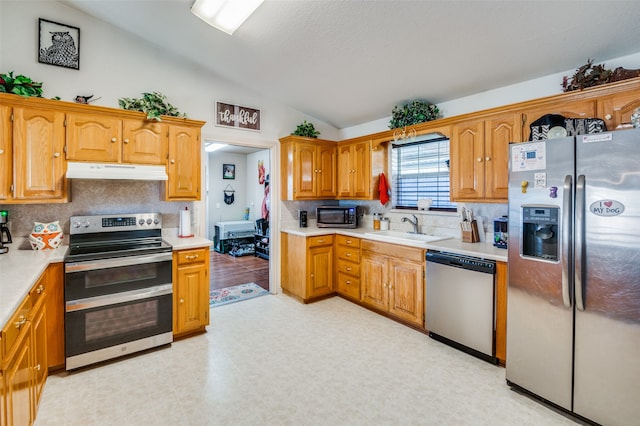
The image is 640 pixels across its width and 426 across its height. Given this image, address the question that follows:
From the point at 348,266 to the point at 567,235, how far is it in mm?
2507

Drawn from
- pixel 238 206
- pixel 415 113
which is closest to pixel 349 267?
pixel 415 113

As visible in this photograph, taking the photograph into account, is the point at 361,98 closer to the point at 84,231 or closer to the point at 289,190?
the point at 289,190

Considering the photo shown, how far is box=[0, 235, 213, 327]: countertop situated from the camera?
4.95 feet

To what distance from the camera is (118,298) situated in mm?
2654

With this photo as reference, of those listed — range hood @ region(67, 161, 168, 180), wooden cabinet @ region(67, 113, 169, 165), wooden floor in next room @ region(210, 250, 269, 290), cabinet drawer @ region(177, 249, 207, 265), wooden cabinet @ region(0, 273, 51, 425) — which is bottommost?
wooden floor in next room @ region(210, 250, 269, 290)

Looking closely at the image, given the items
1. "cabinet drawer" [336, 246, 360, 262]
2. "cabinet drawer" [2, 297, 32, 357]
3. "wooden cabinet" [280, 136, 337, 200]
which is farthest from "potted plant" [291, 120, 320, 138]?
"cabinet drawer" [2, 297, 32, 357]

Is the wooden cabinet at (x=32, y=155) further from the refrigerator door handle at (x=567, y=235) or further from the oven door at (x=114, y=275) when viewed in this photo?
the refrigerator door handle at (x=567, y=235)

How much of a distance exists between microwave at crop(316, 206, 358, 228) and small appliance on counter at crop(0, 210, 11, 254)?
10.6ft

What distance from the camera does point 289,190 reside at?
442 centimetres

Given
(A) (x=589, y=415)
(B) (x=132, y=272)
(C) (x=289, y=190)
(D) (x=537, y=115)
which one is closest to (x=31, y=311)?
(B) (x=132, y=272)

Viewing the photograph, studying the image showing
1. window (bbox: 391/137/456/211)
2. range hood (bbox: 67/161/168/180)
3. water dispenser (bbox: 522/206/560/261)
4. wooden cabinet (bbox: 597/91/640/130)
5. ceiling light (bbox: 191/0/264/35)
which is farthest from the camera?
window (bbox: 391/137/456/211)

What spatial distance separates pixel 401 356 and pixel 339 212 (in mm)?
2222

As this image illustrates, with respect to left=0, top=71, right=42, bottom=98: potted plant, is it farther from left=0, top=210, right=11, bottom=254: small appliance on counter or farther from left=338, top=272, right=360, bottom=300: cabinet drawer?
left=338, top=272, right=360, bottom=300: cabinet drawer

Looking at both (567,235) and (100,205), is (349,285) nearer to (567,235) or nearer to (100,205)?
(567,235)
